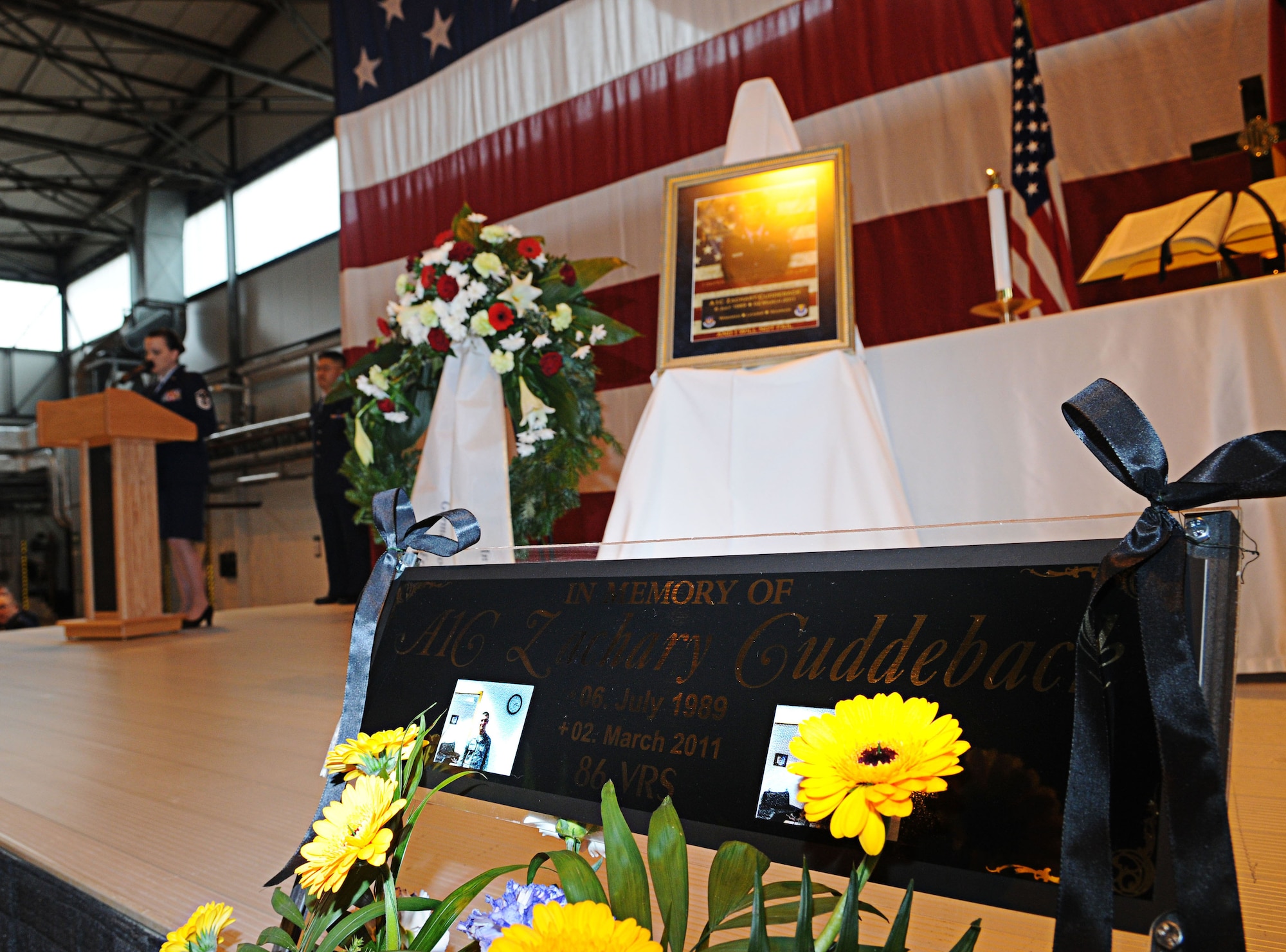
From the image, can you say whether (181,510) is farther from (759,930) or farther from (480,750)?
(759,930)

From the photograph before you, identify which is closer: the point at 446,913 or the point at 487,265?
the point at 446,913

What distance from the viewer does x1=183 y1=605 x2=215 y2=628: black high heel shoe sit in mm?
3893

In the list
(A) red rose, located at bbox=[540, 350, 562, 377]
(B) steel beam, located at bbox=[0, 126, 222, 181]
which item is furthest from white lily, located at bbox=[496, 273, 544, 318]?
(B) steel beam, located at bbox=[0, 126, 222, 181]

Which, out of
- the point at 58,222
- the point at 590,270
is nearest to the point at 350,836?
the point at 590,270

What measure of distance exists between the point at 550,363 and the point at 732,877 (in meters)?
1.61

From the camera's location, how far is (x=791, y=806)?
1.43ft

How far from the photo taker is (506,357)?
1.86 metres

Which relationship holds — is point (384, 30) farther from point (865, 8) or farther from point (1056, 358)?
point (1056, 358)

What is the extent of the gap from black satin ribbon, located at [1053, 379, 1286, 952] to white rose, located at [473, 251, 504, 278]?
166 cm

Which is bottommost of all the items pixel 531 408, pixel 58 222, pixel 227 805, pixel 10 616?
pixel 10 616

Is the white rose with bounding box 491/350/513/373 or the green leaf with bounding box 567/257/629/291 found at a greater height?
the green leaf with bounding box 567/257/629/291

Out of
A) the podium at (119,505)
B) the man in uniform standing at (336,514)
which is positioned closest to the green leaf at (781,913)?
the podium at (119,505)

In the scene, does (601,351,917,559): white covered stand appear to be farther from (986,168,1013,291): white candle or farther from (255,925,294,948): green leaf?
(255,925,294,948): green leaf

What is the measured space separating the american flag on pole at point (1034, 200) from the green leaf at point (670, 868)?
2.19 m
